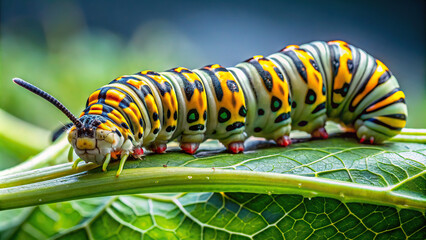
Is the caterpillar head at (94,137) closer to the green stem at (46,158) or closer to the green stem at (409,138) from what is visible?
the green stem at (46,158)

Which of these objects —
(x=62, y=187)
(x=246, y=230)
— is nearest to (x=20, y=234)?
(x=62, y=187)

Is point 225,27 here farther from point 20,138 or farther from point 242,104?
point 242,104

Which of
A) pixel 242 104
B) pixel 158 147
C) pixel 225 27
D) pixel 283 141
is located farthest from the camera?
pixel 225 27

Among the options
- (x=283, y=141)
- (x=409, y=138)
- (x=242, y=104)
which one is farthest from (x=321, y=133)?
(x=242, y=104)

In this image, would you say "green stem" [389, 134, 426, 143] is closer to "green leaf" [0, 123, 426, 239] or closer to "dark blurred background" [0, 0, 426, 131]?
"green leaf" [0, 123, 426, 239]

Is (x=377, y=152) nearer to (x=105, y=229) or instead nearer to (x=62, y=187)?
(x=105, y=229)

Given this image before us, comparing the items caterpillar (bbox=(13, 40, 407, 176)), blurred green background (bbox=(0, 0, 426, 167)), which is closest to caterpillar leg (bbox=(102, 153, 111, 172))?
caterpillar (bbox=(13, 40, 407, 176))

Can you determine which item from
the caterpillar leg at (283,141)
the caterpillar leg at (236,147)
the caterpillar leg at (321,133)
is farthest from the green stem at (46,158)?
the caterpillar leg at (321,133)

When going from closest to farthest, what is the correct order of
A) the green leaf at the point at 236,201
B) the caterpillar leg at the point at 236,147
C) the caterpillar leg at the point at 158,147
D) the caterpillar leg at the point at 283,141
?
1. the green leaf at the point at 236,201
2. the caterpillar leg at the point at 158,147
3. the caterpillar leg at the point at 236,147
4. the caterpillar leg at the point at 283,141

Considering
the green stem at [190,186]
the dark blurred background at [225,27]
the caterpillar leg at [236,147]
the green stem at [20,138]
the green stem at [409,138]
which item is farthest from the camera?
the dark blurred background at [225,27]
